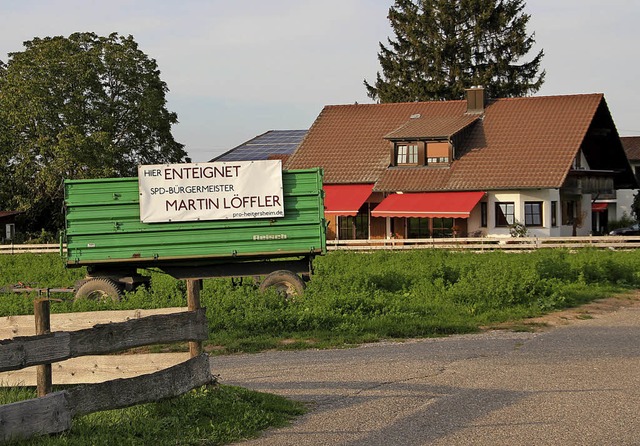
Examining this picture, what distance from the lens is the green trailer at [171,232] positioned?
1972 centimetres

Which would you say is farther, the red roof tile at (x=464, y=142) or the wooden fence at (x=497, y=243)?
the red roof tile at (x=464, y=142)

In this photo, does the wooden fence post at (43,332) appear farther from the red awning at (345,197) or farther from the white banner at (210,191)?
the red awning at (345,197)

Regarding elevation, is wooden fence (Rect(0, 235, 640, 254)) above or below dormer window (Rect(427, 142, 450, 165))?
below

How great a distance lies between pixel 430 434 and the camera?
8234mm

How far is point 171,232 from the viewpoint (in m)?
20.0

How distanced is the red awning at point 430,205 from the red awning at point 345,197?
3.21ft

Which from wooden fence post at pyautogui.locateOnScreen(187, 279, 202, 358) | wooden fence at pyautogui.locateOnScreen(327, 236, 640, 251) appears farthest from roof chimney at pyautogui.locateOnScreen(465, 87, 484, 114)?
wooden fence post at pyautogui.locateOnScreen(187, 279, 202, 358)

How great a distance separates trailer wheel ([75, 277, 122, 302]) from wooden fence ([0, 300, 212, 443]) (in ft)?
36.4

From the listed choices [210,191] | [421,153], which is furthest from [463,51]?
[210,191]

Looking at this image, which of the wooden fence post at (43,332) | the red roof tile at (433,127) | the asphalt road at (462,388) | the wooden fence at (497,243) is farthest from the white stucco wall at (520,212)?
the wooden fence post at (43,332)

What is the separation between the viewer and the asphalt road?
27.2 feet

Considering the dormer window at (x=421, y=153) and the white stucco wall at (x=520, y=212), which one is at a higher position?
the dormer window at (x=421, y=153)

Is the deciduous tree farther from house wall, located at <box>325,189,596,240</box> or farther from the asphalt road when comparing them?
the asphalt road

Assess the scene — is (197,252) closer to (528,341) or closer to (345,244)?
(528,341)
